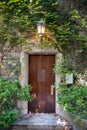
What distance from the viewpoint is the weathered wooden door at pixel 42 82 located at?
846 cm

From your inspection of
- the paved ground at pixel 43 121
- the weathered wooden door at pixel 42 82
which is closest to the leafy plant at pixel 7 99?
the paved ground at pixel 43 121

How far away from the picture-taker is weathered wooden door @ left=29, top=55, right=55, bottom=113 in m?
8.46

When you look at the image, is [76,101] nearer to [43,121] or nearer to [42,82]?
[43,121]

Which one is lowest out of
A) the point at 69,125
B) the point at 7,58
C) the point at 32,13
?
the point at 69,125

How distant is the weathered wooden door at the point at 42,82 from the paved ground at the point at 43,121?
0.36 m

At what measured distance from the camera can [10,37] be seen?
800 cm

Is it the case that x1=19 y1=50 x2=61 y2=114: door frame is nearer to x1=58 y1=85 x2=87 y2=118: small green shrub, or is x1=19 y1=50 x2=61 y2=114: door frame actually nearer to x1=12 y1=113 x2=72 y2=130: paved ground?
x1=12 y1=113 x2=72 y2=130: paved ground

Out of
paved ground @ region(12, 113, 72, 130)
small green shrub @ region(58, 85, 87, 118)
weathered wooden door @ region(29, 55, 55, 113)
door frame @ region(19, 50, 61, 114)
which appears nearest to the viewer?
small green shrub @ region(58, 85, 87, 118)

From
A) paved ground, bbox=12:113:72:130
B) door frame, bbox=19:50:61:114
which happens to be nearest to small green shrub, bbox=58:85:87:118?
paved ground, bbox=12:113:72:130

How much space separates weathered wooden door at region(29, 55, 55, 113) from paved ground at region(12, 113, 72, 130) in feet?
1.18

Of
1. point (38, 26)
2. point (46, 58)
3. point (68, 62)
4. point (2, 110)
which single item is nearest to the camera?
point (2, 110)

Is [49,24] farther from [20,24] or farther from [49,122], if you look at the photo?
[49,122]

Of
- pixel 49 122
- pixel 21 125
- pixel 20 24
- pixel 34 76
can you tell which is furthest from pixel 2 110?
pixel 20 24

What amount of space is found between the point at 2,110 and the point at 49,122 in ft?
4.54
